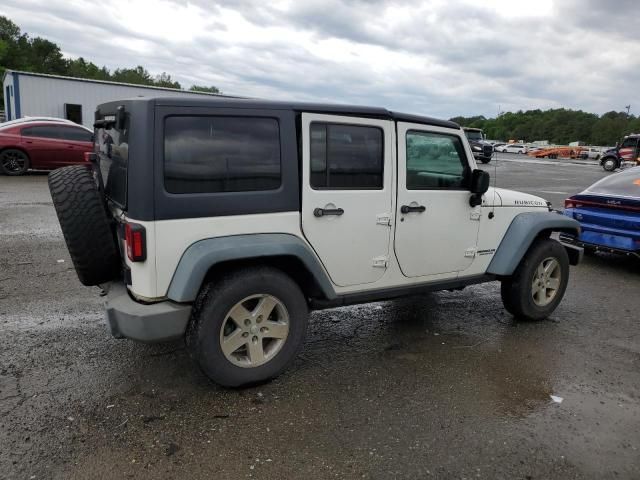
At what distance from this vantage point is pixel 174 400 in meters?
3.24

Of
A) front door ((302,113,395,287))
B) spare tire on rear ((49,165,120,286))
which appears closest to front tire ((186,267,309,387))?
front door ((302,113,395,287))

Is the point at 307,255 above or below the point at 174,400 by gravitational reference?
above

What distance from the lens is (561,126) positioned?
114 metres

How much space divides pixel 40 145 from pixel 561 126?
121046 mm

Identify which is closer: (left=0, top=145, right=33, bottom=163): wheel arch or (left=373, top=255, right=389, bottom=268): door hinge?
(left=373, top=255, right=389, bottom=268): door hinge

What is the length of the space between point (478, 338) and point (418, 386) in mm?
1165

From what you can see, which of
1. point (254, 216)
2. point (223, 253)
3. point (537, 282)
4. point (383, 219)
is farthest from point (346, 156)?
point (537, 282)

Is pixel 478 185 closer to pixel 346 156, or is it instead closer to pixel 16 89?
pixel 346 156

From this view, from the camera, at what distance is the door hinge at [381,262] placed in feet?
12.5

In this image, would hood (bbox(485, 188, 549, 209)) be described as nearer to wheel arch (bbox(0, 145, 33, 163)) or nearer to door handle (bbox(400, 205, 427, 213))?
door handle (bbox(400, 205, 427, 213))

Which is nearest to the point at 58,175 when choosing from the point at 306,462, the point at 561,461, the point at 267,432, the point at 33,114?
the point at 267,432

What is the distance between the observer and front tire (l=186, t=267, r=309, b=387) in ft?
10.3

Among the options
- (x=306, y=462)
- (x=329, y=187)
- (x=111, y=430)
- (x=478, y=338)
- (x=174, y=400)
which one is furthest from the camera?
(x=478, y=338)

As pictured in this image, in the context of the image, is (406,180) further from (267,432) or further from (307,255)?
(267,432)
